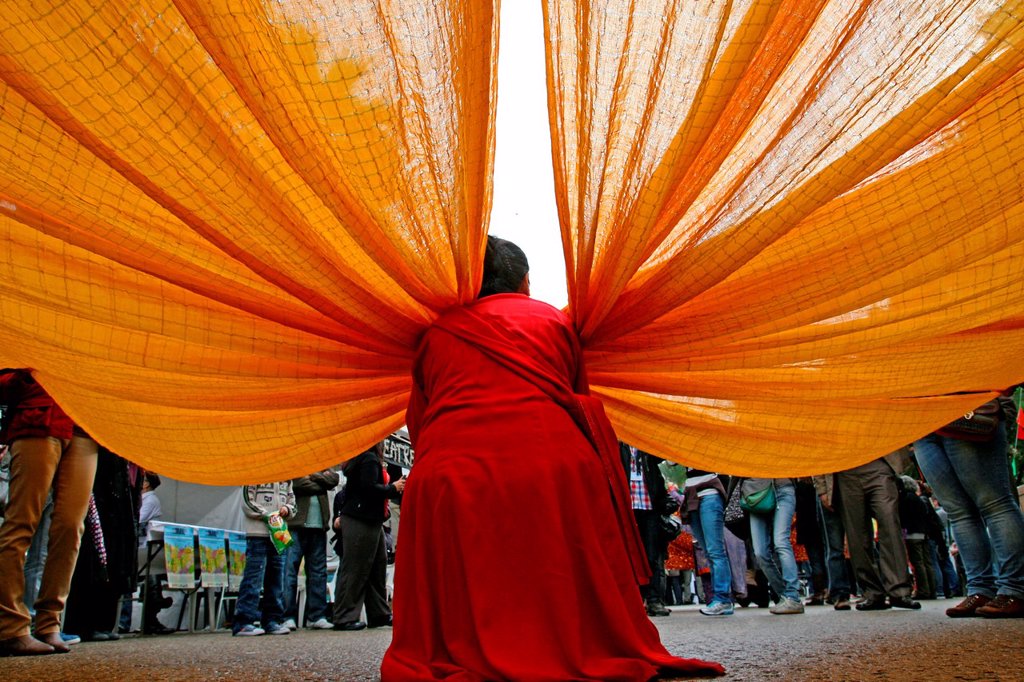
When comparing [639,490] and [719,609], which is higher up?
[639,490]

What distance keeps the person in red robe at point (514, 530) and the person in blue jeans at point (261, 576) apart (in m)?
4.36

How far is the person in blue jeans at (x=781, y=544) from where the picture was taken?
6176 millimetres

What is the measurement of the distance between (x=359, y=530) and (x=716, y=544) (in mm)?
3172

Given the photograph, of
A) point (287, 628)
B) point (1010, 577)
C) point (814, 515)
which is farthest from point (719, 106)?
point (814, 515)

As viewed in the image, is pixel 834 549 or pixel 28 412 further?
pixel 834 549

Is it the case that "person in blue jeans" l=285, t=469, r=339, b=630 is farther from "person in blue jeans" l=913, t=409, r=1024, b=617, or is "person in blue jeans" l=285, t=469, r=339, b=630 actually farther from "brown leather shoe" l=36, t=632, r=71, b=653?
"person in blue jeans" l=913, t=409, r=1024, b=617

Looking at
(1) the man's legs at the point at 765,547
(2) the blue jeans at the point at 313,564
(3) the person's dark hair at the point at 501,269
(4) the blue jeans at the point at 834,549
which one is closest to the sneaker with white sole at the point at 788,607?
(1) the man's legs at the point at 765,547

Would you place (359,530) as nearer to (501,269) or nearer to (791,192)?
(501,269)

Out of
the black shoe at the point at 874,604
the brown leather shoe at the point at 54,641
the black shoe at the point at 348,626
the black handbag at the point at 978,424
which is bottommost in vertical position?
the black shoe at the point at 348,626

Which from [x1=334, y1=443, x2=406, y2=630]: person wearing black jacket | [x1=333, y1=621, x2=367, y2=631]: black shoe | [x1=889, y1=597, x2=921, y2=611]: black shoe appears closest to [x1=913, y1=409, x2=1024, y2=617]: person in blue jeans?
[x1=889, y1=597, x2=921, y2=611]: black shoe

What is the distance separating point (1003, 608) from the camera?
385 cm

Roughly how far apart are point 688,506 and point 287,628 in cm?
381

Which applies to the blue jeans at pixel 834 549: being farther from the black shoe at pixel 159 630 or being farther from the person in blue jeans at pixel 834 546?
the black shoe at pixel 159 630

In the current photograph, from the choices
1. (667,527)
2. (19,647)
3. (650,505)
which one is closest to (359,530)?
(650,505)
